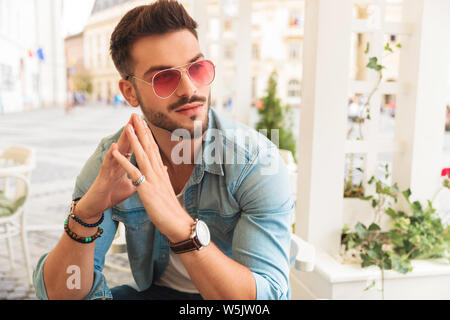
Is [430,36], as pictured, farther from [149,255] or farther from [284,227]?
[149,255]

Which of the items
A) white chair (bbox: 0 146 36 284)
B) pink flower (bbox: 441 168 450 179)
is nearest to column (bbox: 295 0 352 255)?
pink flower (bbox: 441 168 450 179)

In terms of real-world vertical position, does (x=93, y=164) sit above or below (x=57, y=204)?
above

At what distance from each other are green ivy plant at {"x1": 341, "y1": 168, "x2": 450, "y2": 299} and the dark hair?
3.52ft

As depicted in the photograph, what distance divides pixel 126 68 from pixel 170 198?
30 centimetres

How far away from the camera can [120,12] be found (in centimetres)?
76

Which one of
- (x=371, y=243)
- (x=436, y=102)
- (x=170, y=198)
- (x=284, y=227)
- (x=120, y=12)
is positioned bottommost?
(x=371, y=243)

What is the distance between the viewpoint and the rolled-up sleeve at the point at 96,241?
2.54 feet

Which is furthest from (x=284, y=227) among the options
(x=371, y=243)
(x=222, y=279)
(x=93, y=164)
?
(x=371, y=243)

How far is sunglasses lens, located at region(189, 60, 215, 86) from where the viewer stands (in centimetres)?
68

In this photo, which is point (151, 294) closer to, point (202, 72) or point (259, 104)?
point (202, 72)

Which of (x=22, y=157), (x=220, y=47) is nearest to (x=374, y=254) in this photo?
(x=22, y=157)

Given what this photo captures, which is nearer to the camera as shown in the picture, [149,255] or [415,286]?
[149,255]

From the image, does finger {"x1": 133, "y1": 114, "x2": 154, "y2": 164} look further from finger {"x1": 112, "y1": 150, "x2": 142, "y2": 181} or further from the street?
the street

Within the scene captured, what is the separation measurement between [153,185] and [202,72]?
247 millimetres
